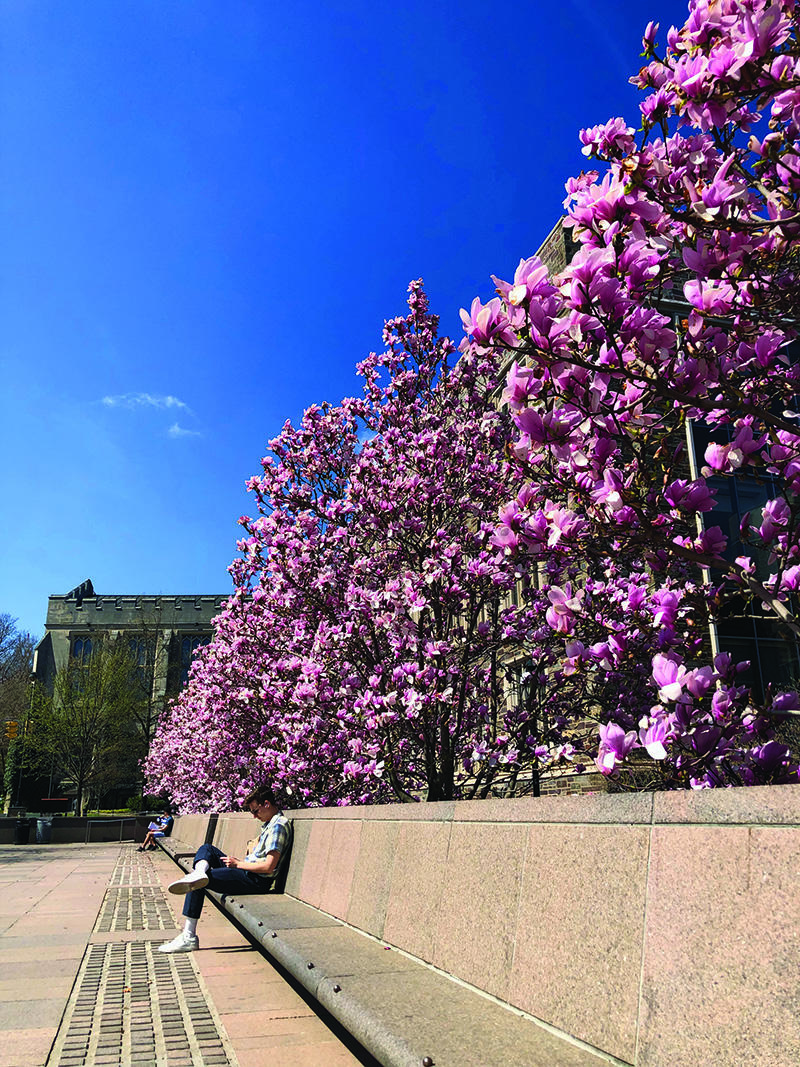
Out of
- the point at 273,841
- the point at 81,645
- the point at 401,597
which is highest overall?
the point at 81,645

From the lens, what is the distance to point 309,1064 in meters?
4.01

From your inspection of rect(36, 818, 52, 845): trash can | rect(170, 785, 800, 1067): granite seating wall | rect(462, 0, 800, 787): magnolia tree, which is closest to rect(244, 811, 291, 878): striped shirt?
rect(170, 785, 800, 1067): granite seating wall

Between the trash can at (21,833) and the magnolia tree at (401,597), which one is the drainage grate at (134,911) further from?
the trash can at (21,833)

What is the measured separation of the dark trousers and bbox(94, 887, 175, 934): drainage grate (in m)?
1.36

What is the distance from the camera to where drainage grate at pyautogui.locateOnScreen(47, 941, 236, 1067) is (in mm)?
4109

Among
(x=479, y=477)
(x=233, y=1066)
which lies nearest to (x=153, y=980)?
(x=233, y=1066)

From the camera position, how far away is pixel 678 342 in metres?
3.84

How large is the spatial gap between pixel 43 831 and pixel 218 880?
34487 mm

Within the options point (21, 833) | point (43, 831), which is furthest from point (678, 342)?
point (43, 831)

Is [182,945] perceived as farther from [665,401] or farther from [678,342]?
[678,342]

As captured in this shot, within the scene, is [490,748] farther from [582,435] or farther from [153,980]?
[582,435]

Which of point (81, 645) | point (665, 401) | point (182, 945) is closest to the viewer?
point (665, 401)

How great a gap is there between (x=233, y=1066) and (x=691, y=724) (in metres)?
2.55

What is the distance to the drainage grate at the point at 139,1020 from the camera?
4109 millimetres
